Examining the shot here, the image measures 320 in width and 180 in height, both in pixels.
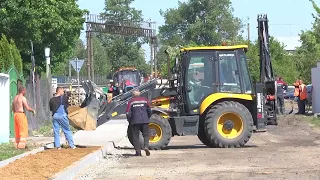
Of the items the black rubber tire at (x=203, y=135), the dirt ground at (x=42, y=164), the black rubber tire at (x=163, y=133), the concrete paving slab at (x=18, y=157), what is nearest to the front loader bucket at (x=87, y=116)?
the dirt ground at (x=42, y=164)

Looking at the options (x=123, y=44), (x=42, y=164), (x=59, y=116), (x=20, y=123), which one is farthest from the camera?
(x=123, y=44)

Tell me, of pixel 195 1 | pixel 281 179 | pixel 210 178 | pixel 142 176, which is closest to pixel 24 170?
pixel 142 176

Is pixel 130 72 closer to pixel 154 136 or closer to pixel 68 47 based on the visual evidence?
pixel 68 47

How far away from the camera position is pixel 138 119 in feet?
61.1

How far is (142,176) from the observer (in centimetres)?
1412

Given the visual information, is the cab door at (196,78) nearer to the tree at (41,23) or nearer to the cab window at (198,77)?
the cab window at (198,77)

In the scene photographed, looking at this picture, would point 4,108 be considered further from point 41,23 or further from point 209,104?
point 41,23

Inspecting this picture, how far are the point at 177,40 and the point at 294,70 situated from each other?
28447 millimetres

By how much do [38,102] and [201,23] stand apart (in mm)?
61596

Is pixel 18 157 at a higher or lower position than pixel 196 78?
lower

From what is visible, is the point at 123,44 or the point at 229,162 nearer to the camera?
the point at 229,162

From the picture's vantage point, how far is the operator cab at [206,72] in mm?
20328

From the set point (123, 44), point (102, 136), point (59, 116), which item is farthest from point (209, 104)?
point (123, 44)

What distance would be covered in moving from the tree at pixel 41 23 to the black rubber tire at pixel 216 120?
1626 centimetres
